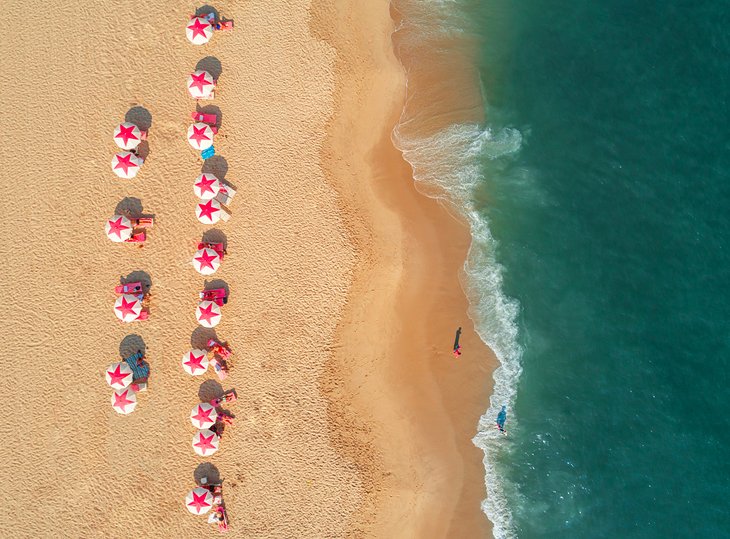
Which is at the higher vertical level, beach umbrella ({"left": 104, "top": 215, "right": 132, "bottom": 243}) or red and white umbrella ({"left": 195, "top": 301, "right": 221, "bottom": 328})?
beach umbrella ({"left": 104, "top": 215, "right": 132, "bottom": 243})

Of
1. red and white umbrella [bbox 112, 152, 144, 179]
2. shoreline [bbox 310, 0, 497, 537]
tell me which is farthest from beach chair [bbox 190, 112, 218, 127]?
shoreline [bbox 310, 0, 497, 537]

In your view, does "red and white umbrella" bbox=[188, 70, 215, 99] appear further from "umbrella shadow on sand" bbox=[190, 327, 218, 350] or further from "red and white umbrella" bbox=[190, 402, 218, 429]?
"red and white umbrella" bbox=[190, 402, 218, 429]

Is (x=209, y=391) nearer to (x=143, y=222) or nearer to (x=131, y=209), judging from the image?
(x=143, y=222)

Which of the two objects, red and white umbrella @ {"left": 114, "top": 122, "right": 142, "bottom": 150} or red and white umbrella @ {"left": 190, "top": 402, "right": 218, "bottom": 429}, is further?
red and white umbrella @ {"left": 114, "top": 122, "right": 142, "bottom": 150}

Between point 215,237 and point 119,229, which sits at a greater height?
point 119,229

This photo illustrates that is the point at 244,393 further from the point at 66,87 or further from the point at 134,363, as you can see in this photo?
the point at 66,87

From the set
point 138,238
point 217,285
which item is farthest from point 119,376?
point 138,238

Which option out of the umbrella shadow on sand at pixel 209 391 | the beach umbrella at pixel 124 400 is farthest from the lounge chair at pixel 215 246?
the beach umbrella at pixel 124 400
